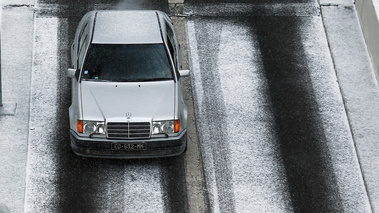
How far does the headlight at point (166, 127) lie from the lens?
1413 centimetres

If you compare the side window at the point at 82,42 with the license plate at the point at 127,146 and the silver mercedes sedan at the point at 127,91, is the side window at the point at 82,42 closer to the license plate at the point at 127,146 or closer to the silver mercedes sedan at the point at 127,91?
the silver mercedes sedan at the point at 127,91

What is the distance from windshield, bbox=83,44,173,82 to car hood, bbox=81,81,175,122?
166mm

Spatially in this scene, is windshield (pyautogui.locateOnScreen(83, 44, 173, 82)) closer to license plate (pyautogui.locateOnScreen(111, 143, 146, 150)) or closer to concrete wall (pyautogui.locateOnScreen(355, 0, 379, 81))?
license plate (pyautogui.locateOnScreen(111, 143, 146, 150))

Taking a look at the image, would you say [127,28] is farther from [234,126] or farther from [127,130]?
[234,126]

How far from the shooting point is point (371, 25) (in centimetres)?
1747

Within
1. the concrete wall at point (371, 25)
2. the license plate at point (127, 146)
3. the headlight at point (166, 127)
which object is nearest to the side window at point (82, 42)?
the license plate at point (127, 146)

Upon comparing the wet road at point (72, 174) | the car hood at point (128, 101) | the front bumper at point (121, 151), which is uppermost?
the car hood at point (128, 101)

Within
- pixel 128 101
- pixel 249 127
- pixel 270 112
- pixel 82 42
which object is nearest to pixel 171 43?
pixel 82 42

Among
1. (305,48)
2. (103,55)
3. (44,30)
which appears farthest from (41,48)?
(305,48)

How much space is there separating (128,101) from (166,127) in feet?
2.55

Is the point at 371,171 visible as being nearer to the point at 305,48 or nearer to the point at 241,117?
the point at 241,117

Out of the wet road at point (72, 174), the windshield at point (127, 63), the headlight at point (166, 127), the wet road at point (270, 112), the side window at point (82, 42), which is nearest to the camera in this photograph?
the wet road at point (72, 174)

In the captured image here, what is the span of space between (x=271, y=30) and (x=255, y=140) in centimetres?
365

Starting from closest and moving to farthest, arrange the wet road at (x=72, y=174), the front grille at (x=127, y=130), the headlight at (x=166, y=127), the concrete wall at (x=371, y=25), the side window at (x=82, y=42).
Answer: the wet road at (x=72, y=174)
the front grille at (x=127, y=130)
the headlight at (x=166, y=127)
the side window at (x=82, y=42)
the concrete wall at (x=371, y=25)
